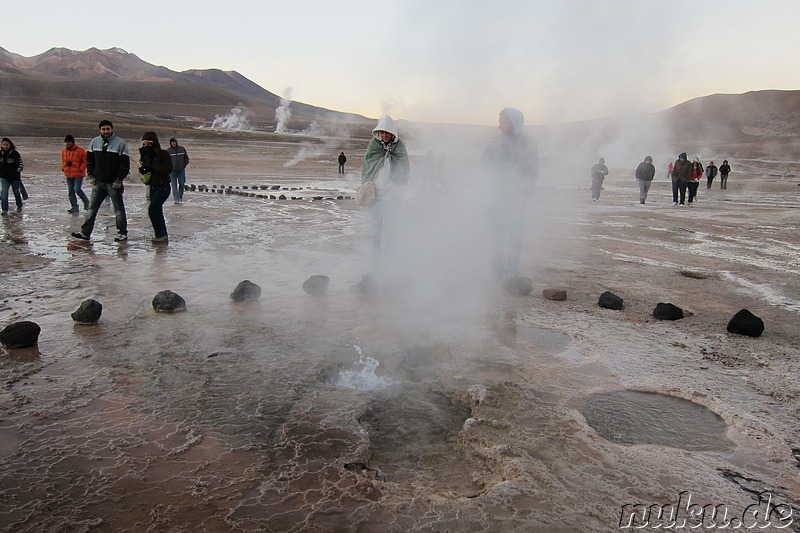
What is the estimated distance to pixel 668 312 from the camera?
5.07 meters

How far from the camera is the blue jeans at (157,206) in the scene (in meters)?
8.18

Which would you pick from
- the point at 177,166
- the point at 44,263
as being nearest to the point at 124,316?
the point at 44,263

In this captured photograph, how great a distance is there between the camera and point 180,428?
2.93 metres

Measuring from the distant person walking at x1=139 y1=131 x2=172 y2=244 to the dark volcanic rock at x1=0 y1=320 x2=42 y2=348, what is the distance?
14.3ft

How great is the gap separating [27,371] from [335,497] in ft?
8.09

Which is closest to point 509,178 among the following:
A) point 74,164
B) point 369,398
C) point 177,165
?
point 369,398

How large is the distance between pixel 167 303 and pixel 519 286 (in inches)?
138

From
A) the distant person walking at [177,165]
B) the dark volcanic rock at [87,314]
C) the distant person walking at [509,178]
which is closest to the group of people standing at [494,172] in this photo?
the distant person walking at [509,178]

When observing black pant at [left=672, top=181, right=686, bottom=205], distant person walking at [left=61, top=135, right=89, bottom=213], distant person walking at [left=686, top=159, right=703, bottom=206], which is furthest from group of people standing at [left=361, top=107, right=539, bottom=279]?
distant person walking at [left=686, top=159, right=703, bottom=206]

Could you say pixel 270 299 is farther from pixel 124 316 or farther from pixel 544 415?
pixel 544 415

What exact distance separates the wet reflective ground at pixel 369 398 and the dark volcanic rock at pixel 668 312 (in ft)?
0.66

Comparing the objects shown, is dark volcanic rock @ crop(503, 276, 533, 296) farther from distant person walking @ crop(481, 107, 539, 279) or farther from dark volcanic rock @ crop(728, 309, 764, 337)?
dark volcanic rock @ crop(728, 309, 764, 337)

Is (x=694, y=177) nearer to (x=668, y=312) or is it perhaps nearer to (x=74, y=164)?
(x=668, y=312)

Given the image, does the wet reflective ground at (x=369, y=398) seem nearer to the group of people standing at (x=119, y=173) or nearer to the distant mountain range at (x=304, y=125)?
the group of people standing at (x=119, y=173)
